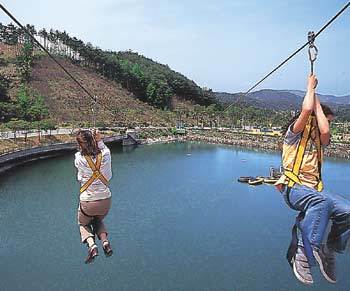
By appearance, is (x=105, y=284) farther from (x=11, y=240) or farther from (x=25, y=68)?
(x=25, y=68)

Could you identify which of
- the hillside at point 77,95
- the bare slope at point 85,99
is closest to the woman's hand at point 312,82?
the hillside at point 77,95

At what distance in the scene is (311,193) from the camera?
2352 mm

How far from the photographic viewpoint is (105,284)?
999cm

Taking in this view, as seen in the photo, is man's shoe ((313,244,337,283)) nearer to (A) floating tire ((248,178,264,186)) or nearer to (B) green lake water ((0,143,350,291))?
(B) green lake water ((0,143,350,291))

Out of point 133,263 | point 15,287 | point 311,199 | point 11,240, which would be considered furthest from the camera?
point 11,240

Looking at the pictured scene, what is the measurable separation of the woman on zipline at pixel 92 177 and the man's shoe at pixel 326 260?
1570mm

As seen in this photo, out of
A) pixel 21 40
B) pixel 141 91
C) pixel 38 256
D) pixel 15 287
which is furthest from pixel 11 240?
pixel 21 40

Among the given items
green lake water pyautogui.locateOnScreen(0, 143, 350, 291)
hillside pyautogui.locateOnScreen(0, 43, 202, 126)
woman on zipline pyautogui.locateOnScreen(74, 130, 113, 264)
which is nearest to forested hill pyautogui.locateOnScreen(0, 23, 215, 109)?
hillside pyautogui.locateOnScreen(0, 43, 202, 126)

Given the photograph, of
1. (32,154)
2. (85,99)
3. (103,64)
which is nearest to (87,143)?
(32,154)

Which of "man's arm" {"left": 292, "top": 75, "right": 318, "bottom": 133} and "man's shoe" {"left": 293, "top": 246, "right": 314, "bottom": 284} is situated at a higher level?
"man's arm" {"left": 292, "top": 75, "right": 318, "bottom": 133}

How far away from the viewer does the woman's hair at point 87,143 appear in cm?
322

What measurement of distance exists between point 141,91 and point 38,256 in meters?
53.8

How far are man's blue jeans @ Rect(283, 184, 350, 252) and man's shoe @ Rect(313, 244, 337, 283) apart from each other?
38 mm

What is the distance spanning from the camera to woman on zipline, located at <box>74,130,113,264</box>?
3232 mm
